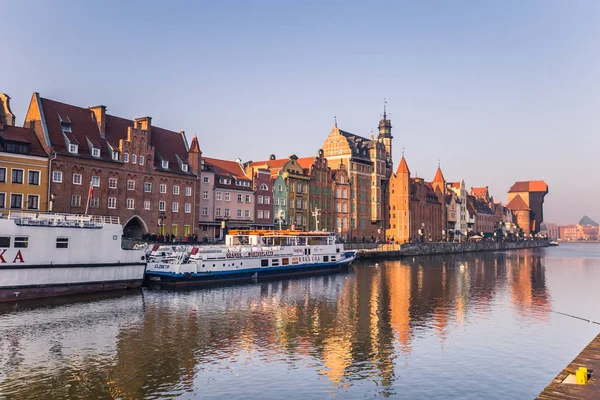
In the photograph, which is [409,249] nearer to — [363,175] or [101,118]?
[363,175]

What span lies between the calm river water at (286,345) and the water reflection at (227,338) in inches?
4.0

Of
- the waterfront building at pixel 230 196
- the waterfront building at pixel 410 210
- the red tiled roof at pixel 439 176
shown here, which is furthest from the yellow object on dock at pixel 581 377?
the red tiled roof at pixel 439 176

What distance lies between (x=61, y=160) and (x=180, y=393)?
52840 millimetres

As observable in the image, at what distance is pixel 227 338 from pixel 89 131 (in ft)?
170

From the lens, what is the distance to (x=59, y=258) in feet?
153

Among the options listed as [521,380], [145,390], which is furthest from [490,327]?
[145,390]

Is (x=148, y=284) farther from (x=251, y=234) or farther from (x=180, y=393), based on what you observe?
(x=180, y=393)

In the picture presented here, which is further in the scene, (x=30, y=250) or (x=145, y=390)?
(x=30, y=250)

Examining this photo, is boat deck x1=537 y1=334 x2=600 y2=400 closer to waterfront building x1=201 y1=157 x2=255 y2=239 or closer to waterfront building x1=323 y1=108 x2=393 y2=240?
waterfront building x1=201 y1=157 x2=255 y2=239

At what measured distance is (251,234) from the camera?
71500mm

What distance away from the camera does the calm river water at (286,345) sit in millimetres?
24031

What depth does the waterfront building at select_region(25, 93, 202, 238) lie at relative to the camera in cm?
6706

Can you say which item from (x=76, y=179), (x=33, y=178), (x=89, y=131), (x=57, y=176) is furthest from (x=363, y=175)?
(x=33, y=178)

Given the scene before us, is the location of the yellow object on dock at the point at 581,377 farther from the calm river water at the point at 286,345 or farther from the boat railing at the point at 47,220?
the boat railing at the point at 47,220
